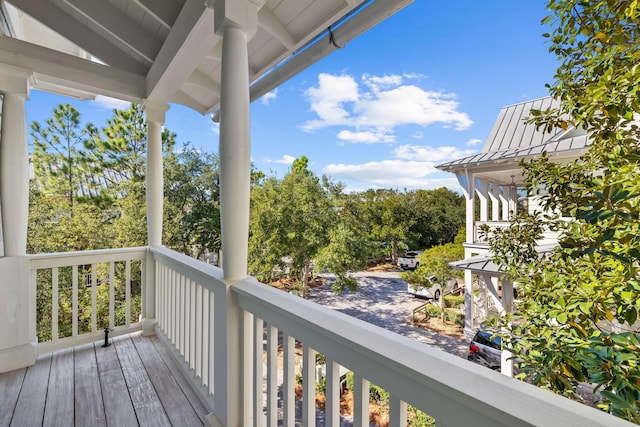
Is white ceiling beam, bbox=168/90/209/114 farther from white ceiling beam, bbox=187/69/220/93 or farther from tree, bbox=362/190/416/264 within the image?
tree, bbox=362/190/416/264

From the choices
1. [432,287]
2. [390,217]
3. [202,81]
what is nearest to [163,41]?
[202,81]

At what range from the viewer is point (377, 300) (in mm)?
8719

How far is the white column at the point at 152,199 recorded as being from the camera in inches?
109

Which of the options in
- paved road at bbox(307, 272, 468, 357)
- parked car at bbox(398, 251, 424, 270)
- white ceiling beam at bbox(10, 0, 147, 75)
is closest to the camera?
white ceiling beam at bbox(10, 0, 147, 75)

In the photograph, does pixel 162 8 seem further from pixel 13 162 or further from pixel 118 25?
pixel 13 162

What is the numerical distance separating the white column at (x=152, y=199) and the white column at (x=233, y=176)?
1.66m

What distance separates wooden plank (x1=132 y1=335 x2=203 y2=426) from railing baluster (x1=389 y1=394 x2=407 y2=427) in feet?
4.71

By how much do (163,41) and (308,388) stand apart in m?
2.69

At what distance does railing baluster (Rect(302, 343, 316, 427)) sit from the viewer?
1063mm

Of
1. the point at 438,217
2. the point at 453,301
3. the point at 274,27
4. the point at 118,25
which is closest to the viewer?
the point at 274,27

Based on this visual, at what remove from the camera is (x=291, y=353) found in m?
1.16

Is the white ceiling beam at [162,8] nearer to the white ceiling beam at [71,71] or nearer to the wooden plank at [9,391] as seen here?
the white ceiling beam at [71,71]

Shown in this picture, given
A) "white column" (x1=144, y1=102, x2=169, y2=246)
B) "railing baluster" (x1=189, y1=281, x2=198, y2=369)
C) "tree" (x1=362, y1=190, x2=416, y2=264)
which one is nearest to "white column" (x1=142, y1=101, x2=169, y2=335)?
"white column" (x1=144, y1=102, x2=169, y2=246)

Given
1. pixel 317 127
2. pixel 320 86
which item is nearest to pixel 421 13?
pixel 320 86
